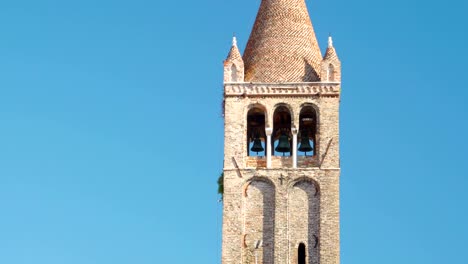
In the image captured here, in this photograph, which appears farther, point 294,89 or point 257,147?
point 257,147

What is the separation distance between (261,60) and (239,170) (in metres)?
4.50

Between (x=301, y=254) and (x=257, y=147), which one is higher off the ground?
(x=257, y=147)

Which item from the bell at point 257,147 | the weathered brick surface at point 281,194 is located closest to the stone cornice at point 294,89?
the weathered brick surface at point 281,194

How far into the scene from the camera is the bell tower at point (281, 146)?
174 feet

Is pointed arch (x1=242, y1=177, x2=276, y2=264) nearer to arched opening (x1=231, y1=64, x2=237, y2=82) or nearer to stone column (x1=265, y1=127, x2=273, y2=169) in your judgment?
stone column (x1=265, y1=127, x2=273, y2=169)

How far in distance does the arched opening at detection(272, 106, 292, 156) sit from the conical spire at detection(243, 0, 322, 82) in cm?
136

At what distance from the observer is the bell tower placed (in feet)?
174

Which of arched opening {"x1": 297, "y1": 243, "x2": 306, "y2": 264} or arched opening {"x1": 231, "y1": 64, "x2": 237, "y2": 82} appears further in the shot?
arched opening {"x1": 231, "y1": 64, "x2": 237, "y2": 82}

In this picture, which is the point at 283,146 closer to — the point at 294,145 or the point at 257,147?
the point at 294,145

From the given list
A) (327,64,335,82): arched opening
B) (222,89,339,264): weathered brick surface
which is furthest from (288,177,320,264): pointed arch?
(327,64,335,82): arched opening

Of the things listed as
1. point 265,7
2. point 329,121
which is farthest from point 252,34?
point 329,121

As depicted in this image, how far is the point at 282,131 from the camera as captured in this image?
184 ft

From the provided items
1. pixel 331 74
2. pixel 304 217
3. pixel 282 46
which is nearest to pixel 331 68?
pixel 331 74

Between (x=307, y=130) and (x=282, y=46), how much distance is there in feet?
10.8
